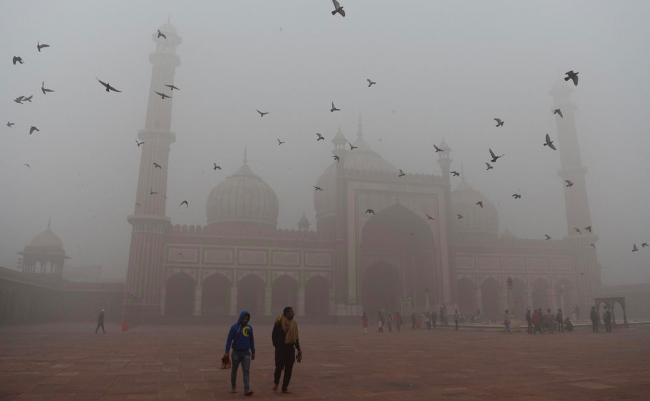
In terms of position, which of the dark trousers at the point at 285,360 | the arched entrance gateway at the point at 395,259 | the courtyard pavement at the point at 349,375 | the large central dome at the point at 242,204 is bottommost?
the courtyard pavement at the point at 349,375

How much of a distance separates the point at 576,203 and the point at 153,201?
30126mm

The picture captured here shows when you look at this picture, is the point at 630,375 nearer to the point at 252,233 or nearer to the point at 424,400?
the point at 424,400

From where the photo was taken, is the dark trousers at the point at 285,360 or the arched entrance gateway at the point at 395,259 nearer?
the dark trousers at the point at 285,360

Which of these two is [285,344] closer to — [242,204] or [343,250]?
[343,250]

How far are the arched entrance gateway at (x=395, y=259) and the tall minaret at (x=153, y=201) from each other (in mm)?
13237

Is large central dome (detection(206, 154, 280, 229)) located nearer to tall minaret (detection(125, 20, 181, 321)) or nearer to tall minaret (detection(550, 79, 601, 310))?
tall minaret (detection(125, 20, 181, 321))

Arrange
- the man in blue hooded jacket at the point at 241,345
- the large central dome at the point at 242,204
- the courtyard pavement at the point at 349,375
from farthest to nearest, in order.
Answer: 1. the large central dome at the point at 242,204
2. the man in blue hooded jacket at the point at 241,345
3. the courtyard pavement at the point at 349,375

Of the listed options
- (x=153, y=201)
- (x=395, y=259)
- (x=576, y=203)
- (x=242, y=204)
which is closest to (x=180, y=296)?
(x=153, y=201)

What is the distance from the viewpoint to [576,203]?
115 ft

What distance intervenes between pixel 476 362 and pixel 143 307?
21260 mm

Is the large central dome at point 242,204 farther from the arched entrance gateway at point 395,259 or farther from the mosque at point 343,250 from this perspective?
the arched entrance gateway at point 395,259

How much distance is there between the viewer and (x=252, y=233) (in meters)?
29.0

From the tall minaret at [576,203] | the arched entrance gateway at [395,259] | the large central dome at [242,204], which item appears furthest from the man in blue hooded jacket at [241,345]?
the tall minaret at [576,203]

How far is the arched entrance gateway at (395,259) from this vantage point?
104ft
